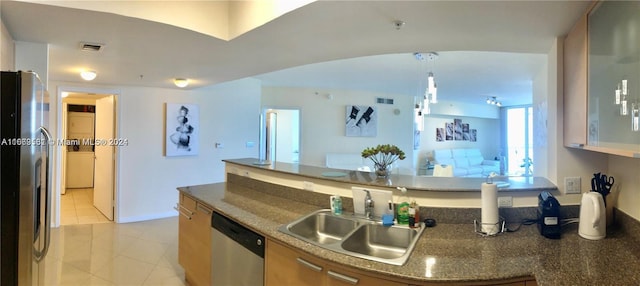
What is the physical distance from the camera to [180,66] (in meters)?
Result: 3.31

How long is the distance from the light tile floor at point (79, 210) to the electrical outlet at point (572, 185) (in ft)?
18.3

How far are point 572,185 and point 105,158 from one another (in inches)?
229

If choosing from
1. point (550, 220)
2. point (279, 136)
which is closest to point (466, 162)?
point (279, 136)

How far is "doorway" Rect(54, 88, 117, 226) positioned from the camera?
15.2 ft

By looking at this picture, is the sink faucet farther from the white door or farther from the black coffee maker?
the white door

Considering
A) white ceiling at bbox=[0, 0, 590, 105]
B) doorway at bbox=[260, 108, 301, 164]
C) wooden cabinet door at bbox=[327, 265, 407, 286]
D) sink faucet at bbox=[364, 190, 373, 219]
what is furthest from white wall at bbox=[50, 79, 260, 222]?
wooden cabinet door at bbox=[327, 265, 407, 286]

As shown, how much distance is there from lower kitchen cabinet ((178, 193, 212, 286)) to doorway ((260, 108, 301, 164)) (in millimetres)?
4418

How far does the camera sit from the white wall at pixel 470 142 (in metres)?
9.22

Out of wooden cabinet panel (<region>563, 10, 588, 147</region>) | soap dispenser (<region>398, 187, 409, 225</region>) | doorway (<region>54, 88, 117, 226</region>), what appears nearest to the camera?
wooden cabinet panel (<region>563, 10, 588, 147</region>)

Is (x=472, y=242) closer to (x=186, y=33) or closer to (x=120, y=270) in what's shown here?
(x=186, y=33)

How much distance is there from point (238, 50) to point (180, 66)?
3.35ft

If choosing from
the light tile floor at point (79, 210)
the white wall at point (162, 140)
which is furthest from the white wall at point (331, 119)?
the light tile floor at point (79, 210)

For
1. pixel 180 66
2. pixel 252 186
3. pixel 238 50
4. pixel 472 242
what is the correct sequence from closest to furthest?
pixel 472 242, pixel 238 50, pixel 252 186, pixel 180 66

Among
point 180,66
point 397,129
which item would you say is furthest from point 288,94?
point 180,66
